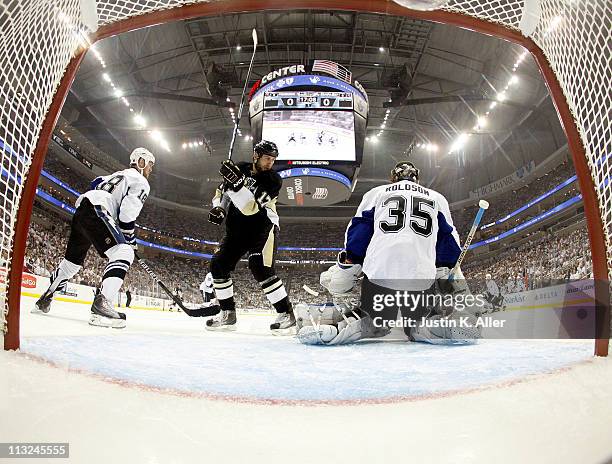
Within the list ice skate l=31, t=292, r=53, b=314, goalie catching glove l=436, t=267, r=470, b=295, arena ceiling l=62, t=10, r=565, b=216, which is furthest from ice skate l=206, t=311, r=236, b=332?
arena ceiling l=62, t=10, r=565, b=216

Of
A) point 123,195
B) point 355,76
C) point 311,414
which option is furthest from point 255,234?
point 355,76

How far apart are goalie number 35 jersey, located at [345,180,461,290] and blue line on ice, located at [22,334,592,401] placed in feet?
0.95

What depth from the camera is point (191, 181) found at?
17.3m

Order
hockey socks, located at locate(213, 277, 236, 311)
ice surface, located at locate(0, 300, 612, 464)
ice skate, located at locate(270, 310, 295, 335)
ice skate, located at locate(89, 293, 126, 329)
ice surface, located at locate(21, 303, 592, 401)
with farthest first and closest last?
1. hockey socks, located at locate(213, 277, 236, 311)
2. ice skate, located at locate(270, 310, 295, 335)
3. ice skate, located at locate(89, 293, 126, 329)
4. ice surface, located at locate(21, 303, 592, 401)
5. ice surface, located at locate(0, 300, 612, 464)

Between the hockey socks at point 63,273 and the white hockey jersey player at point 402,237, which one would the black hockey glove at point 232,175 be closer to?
the white hockey jersey player at point 402,237

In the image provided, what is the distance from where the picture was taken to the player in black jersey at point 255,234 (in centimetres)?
251

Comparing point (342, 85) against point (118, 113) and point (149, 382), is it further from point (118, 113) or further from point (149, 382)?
point (118, 113)

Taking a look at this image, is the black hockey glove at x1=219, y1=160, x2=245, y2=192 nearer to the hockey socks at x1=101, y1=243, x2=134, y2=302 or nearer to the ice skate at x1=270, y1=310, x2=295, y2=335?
the hockey socks at x1=101, y1=243, x2=134, y2=302

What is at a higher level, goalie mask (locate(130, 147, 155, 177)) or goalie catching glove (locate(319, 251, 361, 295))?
goalie mask (locate(130, 147, 155, 177))

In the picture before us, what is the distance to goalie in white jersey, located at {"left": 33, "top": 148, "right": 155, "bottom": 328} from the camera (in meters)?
2.33

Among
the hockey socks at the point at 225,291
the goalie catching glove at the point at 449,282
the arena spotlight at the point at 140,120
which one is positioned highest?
the arena spotlight at the point at 140,120

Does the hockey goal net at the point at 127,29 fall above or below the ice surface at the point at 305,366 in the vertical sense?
above

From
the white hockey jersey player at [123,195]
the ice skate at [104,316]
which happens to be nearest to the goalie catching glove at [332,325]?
the ice skate at [104,316]

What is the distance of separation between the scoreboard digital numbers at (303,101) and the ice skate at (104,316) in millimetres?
3607
